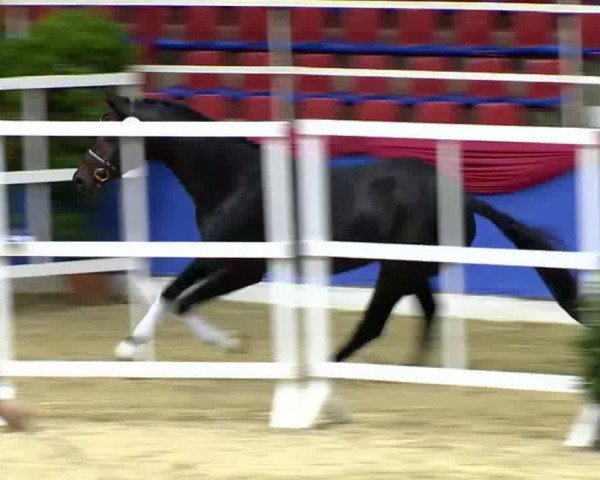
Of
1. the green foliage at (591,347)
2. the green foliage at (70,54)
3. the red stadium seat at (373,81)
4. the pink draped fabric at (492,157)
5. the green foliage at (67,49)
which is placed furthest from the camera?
the red stadium seat at (373,81)

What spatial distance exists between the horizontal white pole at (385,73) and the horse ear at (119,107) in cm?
179

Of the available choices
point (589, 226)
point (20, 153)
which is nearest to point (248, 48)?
point (20, 153)

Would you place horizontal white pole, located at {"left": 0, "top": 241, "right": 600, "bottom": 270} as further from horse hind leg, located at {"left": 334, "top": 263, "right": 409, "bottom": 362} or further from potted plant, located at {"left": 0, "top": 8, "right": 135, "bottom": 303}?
potted plant, located at {"left": 0, "top": 8, "right": 135, "bottom": 303}

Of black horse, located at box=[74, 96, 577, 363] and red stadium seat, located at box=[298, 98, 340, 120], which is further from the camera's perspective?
red stadium seat, located at box=[298, 98, 340, 120]

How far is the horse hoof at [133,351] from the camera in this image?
7.83 metres

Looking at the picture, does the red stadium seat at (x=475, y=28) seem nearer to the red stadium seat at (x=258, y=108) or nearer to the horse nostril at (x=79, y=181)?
the red stadium seat at (x=258, y=108)

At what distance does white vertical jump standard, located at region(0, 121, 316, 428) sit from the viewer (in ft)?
21.4

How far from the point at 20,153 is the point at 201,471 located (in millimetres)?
4191

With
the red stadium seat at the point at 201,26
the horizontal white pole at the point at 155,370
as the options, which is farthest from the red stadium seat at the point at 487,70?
the horizontal white pole at the point at 155,370

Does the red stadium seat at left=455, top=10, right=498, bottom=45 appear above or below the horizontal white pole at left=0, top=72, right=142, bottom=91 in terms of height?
above

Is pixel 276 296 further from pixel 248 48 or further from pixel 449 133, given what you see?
pixel 248 48

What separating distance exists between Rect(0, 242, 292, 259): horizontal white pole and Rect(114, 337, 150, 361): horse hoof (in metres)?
1.20

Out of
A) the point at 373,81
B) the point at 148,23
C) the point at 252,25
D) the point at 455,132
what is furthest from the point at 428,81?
the point at 455,132

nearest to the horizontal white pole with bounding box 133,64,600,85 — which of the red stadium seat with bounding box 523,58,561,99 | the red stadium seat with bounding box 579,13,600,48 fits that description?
the red stadium seat with bounding box 523,58,561,99
